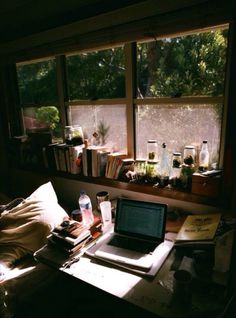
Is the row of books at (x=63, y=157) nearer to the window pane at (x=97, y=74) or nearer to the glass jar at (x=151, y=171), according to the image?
the window pane at (x=97, y=74)

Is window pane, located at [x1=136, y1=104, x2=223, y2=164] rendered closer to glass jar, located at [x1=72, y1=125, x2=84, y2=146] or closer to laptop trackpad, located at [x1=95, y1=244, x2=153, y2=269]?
glass jar, located at [x1=72, y1=125, x2=84, y2=146]

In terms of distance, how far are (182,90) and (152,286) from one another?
4.10ft

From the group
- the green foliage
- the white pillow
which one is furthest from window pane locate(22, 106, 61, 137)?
the white pillow

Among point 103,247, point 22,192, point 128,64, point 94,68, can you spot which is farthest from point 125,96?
point 22,192

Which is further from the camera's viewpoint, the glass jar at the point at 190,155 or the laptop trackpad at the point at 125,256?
the glass jar at the point at 190,155

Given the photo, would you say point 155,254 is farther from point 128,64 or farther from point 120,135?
point 128,64

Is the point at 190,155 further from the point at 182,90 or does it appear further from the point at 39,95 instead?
the point at 39,95

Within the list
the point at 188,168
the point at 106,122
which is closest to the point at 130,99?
the point at 106,122

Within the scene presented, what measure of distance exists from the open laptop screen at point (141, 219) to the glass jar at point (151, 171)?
437 mm

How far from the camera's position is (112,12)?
1659 mm

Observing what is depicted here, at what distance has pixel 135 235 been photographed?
1.35 meters

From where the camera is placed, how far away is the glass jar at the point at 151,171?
1.77 meters

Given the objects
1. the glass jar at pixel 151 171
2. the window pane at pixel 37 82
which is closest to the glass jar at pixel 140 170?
the glass jar at pixel 151 171

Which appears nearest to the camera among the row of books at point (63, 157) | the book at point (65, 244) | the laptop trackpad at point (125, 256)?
the laptop trackpad at point (125, 256)
